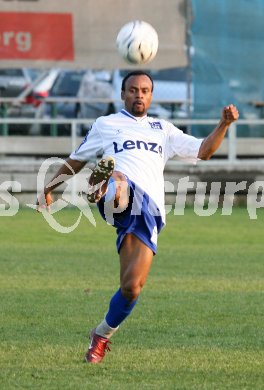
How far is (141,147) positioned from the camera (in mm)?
7812

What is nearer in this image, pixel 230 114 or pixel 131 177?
pixel 230 114

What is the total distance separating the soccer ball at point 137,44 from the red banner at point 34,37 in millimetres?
12828

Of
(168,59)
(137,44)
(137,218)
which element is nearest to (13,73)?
(168,59)

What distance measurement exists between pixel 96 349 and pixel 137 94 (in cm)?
163

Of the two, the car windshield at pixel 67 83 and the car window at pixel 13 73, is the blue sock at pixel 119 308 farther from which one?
the car window at pixel 13 73

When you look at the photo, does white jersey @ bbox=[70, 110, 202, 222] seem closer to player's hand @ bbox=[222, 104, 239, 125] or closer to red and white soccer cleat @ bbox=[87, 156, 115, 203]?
red and white soccer cleat @ bbox=[87, 156, 115, 203]

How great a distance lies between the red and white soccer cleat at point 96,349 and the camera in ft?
25.1

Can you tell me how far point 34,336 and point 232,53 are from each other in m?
13.5

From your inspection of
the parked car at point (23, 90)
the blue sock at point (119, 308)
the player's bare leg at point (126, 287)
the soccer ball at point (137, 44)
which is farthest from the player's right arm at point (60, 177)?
the parked car at point (23, 90)

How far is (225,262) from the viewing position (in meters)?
14.0

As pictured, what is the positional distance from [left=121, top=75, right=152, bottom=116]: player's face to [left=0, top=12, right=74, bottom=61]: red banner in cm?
1379

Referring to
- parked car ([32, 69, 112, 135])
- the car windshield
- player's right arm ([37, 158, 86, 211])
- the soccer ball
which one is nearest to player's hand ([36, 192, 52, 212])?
player's right arm ([37, 158, 86, 211])

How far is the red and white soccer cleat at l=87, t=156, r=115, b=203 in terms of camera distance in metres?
7.39

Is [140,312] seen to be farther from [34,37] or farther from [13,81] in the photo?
[13,81]
